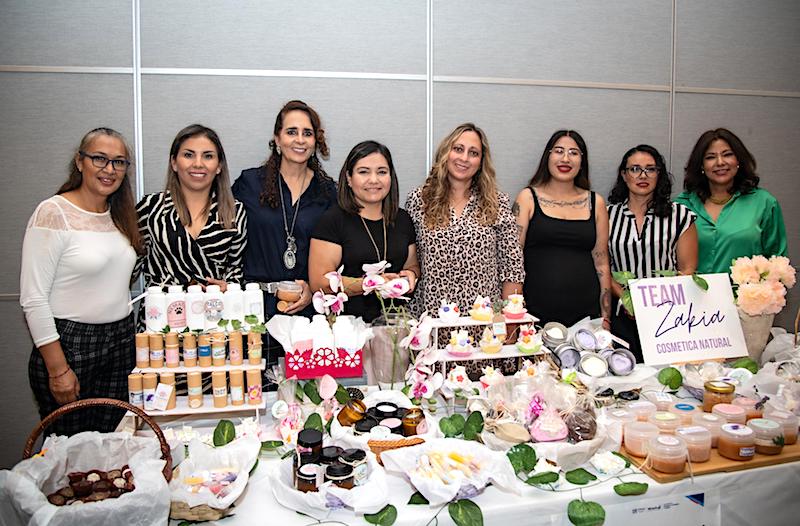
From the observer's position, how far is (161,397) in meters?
1.82

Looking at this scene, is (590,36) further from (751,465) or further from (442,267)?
(751,465)

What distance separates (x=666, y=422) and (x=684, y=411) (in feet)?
0.41

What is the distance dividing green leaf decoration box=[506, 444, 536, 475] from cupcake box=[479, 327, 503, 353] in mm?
464

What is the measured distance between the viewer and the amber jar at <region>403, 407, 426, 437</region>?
5.55ft

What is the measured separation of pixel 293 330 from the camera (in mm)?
1916

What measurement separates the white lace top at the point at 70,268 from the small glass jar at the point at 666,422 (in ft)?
6.46

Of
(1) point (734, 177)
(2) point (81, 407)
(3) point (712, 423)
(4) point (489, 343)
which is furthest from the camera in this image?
(1) point (734, 177)

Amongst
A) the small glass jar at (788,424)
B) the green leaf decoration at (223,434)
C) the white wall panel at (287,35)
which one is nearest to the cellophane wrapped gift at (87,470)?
the green leaf decoration at (223,434)

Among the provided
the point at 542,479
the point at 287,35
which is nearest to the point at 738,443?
the point at 542,479

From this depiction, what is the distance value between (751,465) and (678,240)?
65.7 inches

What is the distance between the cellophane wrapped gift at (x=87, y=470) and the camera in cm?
123

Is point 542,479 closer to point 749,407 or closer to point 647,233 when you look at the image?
point 749,407

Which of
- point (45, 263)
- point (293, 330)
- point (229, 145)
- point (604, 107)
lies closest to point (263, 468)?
point (293, 330)

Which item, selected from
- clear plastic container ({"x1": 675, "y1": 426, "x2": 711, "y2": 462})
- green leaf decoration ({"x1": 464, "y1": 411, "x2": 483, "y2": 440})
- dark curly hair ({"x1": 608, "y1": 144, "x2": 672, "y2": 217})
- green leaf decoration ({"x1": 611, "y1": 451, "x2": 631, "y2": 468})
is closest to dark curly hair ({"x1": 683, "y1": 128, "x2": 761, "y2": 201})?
dark curly hair ({"x1": 608, "y1": 144, "x2": 672, "y2": 217})
